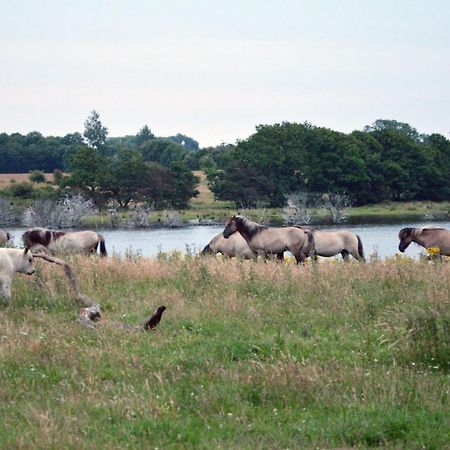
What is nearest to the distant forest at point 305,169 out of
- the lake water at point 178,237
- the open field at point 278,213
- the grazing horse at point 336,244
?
the open field at point 278,213

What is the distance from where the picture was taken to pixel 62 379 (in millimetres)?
9156

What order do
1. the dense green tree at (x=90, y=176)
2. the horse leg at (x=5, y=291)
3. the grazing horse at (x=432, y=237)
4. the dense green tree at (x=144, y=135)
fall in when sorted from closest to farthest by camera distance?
the horse leg at (x=5, y=291) → the grazing horse at (x=432, y=237) → the dense green tree at (x=90, y=176) → the dense green tree at (x=144, y=135)

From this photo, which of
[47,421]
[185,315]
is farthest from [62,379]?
[185,315]

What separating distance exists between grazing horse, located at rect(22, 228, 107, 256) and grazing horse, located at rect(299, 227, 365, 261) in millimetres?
5483

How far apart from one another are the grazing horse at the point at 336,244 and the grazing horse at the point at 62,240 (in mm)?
5483

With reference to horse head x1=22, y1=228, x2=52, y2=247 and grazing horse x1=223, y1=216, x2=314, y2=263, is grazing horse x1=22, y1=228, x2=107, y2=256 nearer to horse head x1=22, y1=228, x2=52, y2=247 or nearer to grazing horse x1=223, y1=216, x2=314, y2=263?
horse head x1=22, y1=228, x2=52, y2=247

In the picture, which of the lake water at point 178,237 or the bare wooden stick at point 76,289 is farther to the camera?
the lake water at point 178,237

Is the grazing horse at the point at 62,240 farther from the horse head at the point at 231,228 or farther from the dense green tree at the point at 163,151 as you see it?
the dense green tree at the point at 163,151

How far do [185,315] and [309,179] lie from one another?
82437 millimetres

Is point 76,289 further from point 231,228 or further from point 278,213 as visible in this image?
point 278,213

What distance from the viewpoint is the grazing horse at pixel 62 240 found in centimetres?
2288

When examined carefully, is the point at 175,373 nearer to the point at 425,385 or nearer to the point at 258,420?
the point at 258,420

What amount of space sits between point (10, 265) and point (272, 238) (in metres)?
9.73

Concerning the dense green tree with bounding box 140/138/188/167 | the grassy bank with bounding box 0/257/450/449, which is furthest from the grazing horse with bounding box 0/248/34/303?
the dense green tree with bounding box 140/138/188/167
